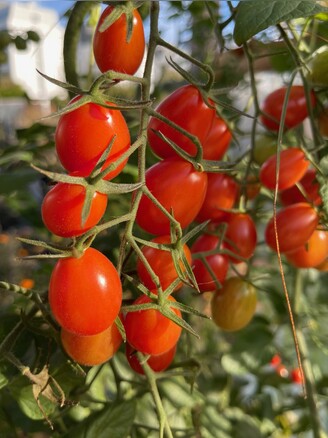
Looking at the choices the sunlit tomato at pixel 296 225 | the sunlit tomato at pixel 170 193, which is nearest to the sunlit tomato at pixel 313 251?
the sunlit tomato at pixel 296 225

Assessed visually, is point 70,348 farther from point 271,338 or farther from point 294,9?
point 271,338

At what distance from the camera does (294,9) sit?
1.13 ft

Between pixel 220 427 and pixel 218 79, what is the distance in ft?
1.74

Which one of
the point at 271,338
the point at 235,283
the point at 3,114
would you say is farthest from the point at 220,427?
the point at 3,114

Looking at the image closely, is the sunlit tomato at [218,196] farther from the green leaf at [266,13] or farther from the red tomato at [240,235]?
the green leaf at [266,13]

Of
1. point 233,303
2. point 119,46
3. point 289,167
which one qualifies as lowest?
point 233,303

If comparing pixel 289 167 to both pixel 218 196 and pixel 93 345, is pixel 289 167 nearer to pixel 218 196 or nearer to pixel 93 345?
pixel 218 196

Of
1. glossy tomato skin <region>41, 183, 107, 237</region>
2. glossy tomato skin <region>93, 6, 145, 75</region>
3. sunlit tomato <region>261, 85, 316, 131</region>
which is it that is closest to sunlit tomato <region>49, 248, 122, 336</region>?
glossy tomato skin <region>41, 183, 107, 237</region>

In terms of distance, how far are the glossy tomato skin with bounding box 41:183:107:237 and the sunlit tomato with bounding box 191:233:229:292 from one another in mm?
149

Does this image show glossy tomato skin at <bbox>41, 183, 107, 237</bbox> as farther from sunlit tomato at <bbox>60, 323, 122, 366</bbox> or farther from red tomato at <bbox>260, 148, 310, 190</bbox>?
red tomato at <bbox>260, 148, 310, 190</bbox>

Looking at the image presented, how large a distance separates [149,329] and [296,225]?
165 mm

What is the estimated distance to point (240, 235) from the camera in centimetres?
46

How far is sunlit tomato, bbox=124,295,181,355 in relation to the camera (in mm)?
340

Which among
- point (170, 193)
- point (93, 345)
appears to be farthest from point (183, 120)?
point (93, 345)
